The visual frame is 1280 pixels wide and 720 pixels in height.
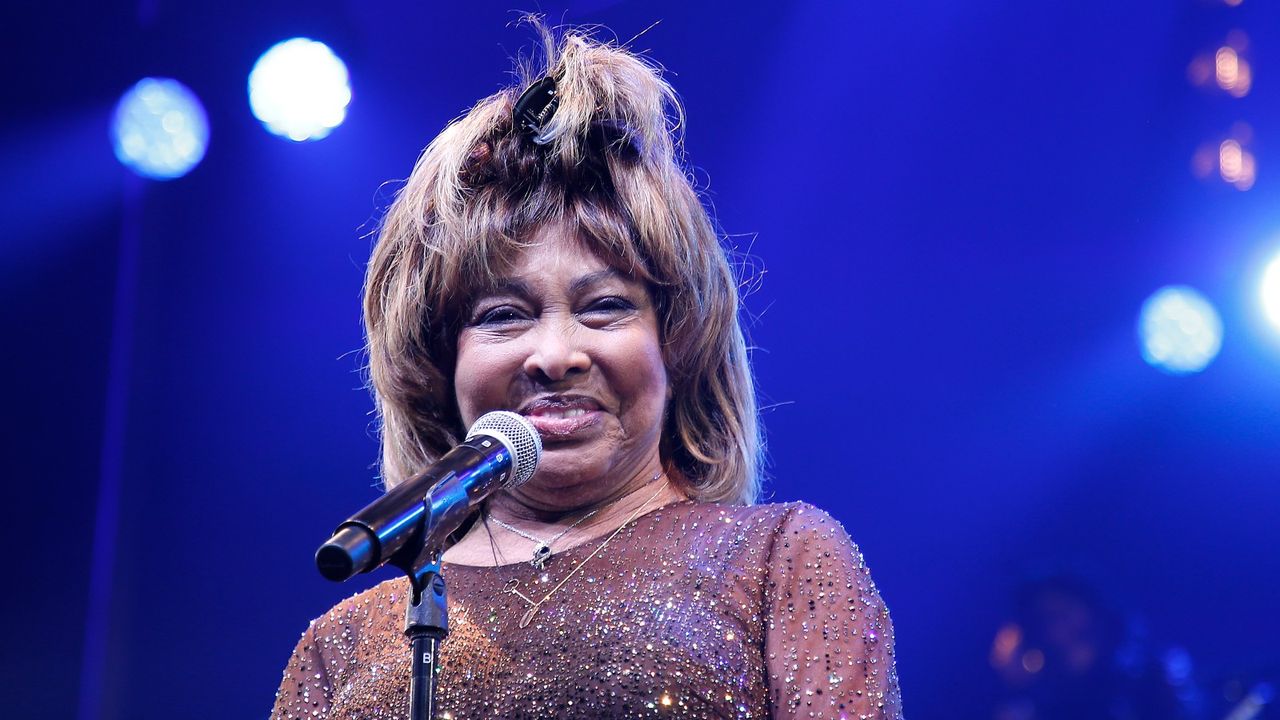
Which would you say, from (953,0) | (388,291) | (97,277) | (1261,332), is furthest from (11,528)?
(1261,332)

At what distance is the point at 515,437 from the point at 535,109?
89cm

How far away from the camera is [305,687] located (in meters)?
2.17

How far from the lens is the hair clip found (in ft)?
7.43

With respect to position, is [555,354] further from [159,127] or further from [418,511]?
[159,127]

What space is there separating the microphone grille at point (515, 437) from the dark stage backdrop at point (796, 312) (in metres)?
1.44

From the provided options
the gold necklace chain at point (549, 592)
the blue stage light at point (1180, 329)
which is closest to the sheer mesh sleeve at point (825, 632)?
the gold necklace chain at point (549, 592)

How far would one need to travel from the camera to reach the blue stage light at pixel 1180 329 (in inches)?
125

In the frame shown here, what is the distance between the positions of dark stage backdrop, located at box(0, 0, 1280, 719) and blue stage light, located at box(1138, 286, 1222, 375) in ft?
0.12

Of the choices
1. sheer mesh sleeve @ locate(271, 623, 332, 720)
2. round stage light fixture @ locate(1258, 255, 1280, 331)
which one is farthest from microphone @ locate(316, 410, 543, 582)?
round stage light fixture @ locate(1258, 255, 1280, 331)

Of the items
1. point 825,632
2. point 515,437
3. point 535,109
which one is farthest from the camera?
point 535,109

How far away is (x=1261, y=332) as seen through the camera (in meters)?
3.16

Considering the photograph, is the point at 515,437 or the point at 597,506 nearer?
the point at 515,437

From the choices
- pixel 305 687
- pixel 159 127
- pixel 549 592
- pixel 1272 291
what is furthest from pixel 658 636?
pixel 159 127

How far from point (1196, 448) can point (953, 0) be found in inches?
53.4
